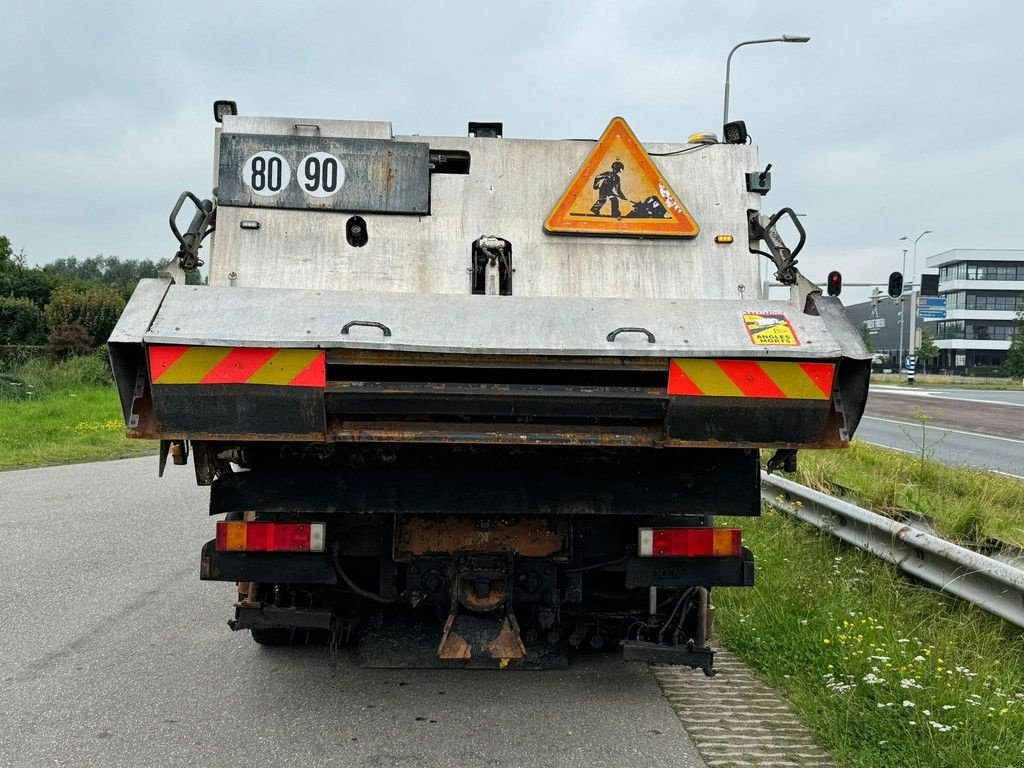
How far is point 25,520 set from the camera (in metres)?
8.76

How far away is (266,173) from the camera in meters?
4.25

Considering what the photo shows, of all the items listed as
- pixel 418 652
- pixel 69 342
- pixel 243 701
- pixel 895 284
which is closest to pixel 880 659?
pixel 418 652

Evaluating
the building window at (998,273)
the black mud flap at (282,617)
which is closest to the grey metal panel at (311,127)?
the black mud flap at (282,617)

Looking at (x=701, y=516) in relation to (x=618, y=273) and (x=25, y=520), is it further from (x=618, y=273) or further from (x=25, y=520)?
(x=25, y=520)

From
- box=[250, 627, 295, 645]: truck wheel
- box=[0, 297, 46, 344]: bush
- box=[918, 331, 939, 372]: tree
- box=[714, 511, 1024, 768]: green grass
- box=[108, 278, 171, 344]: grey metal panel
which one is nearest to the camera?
box=[108, 278, 171, 344]: grey metal panel

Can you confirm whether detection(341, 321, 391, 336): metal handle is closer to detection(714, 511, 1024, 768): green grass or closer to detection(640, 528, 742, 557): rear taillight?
detection(640, 528, 742, 557): rear taillight

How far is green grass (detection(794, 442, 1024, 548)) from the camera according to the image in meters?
6.10

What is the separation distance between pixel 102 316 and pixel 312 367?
37.5 meters

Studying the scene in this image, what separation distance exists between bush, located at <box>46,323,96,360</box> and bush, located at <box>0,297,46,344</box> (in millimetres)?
7168

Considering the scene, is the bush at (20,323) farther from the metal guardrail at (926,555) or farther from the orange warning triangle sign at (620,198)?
the orange warning triangle sign at (620,198)

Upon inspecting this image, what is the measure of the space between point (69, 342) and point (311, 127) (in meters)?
31.6

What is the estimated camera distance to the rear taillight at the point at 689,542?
3.97 m

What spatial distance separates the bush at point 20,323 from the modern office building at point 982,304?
71825mm

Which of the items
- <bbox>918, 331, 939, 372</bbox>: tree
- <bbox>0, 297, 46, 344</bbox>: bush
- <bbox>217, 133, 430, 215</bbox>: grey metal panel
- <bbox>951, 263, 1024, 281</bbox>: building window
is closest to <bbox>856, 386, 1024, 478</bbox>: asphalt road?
<bbox>217, 133, 430, 215</bbox>: grey metal panel
